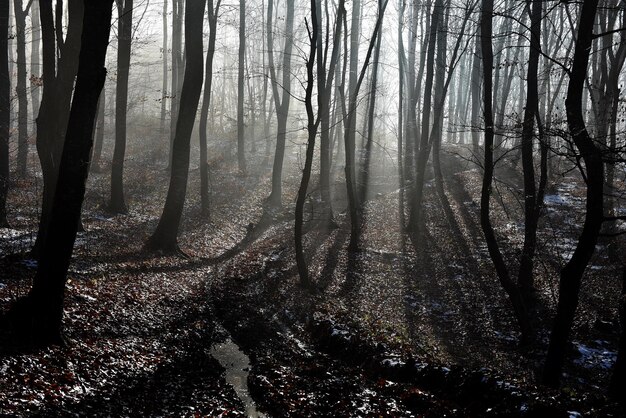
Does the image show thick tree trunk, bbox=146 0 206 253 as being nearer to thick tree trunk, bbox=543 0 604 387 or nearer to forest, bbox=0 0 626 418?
forest, bbox=0 0 626 418

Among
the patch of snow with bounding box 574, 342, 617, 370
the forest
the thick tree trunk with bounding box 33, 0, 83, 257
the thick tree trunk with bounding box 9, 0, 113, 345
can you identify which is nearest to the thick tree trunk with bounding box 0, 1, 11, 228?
the forest

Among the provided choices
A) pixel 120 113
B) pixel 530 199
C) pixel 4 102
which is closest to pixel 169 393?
pixel 530 199

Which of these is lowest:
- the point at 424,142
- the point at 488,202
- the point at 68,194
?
the point at 488,202

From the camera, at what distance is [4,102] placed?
14.4 meters

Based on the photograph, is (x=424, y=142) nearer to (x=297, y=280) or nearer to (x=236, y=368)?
(x=297, y=280)

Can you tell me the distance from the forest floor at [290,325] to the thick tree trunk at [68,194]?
1.81 ft

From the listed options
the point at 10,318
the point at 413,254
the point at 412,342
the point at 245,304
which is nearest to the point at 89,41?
the point at 10,318

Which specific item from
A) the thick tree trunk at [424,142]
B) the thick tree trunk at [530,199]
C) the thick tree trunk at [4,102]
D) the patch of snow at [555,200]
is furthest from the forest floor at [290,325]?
the thick tree trunk at [4,102]

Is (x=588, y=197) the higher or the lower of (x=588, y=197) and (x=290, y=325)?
the higher

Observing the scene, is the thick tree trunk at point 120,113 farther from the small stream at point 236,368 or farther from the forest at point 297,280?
the small stream at point 236,368

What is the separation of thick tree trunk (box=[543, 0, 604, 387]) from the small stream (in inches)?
206

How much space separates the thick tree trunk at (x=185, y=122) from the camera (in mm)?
15219

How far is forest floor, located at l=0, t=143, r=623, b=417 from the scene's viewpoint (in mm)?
6621

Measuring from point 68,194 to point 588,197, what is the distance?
26.0 feet
